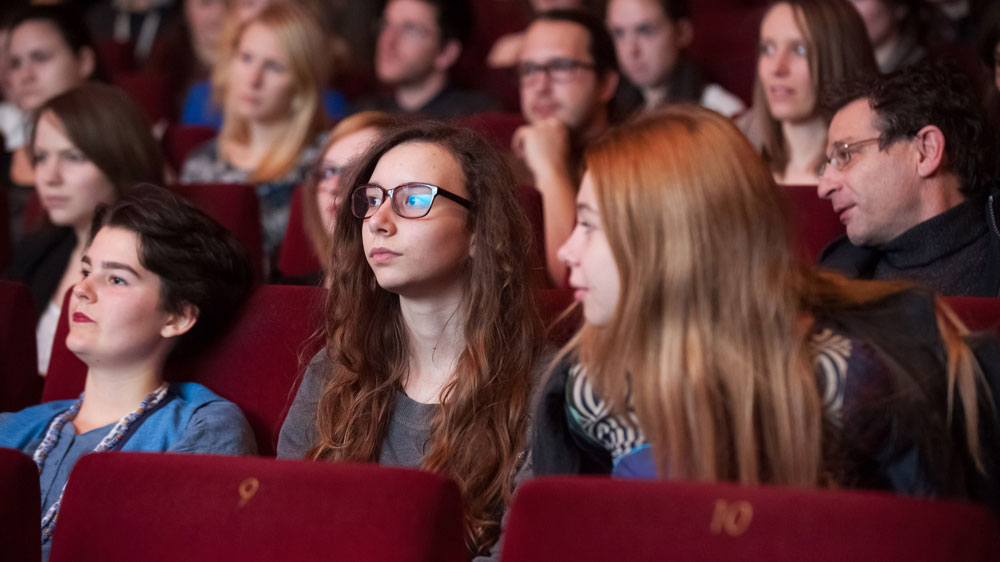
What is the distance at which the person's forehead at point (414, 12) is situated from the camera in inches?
122

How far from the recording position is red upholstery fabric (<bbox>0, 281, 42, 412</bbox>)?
1724mm

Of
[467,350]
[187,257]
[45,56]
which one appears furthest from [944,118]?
[45,56]

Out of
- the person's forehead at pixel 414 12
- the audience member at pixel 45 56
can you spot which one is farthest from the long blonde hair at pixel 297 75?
the audience member at pixel 45 56

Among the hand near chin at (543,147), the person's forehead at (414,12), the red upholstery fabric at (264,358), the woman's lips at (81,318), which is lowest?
the red upholstery fabric at (264,358)

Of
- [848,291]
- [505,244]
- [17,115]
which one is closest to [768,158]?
[505,244]

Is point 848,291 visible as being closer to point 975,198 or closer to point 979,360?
point 979,360

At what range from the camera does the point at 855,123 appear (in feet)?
5.55

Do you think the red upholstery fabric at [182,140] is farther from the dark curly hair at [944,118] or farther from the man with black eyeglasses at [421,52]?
the dark curly hair at [944,118]

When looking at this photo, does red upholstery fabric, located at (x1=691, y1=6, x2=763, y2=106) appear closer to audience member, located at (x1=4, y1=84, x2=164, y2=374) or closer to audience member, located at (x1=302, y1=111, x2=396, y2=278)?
audience member, located at (x1=302, y1=111, x2=396, y2=278)

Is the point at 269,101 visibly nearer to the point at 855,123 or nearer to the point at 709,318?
the point at 855,123

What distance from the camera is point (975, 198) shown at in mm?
1667

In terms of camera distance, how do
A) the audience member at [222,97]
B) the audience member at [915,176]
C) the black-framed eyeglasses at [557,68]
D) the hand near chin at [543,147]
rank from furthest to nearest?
the audience member at [222,97]
the black-framed eyeglasses at [557,68]
the hand near chin at [543,147]
the audience member at [915,176]

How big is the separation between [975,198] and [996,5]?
0.63 m

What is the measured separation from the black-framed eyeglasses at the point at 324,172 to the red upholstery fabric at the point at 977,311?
3.75ft
